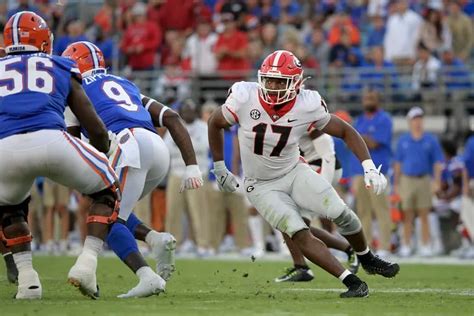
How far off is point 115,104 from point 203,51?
1084cm

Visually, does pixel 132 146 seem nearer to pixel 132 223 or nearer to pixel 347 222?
pixel 132 223

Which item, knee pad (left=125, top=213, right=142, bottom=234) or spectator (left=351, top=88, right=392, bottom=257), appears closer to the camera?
knee pad (left=125, top=213, right=142, bottom=234)

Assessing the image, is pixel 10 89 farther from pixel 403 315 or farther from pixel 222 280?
pixel 222 280

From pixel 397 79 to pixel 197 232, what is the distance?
4396 millimetres

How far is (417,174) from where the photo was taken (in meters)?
16.8

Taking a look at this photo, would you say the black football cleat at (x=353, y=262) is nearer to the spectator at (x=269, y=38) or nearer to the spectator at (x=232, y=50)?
the spectator at (x=232, y=50)

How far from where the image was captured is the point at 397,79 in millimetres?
18828

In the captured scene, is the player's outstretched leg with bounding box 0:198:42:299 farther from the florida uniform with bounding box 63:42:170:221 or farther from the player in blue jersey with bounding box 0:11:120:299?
the florida uniform with bounding box 63:42:170:221

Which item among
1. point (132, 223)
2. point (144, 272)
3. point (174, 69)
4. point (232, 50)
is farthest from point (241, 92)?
point (174, 69)

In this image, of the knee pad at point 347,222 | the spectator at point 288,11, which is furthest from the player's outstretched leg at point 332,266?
the spectator at point 288,11

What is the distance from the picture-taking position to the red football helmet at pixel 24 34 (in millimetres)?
8055

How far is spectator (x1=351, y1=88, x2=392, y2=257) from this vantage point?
1617 cm

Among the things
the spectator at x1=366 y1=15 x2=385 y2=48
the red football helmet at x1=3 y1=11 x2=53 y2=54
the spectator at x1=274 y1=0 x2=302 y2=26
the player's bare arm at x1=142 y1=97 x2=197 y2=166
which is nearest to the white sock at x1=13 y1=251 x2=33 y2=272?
the red football helmet at x1=3 y1=11 x2=53 y2=54

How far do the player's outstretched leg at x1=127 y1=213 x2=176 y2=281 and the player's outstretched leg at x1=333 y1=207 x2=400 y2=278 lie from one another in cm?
134
